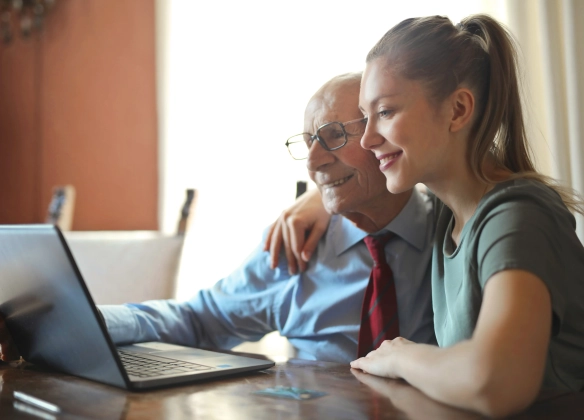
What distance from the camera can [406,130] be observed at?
114 centimetres

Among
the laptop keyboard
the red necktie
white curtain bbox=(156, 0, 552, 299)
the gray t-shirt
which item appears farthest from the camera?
white curtain bbox=(156, 0, 552, 299)

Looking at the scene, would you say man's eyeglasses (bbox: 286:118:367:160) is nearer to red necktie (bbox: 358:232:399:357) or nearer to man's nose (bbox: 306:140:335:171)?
man's nose (bbox: 306:140:335:171)

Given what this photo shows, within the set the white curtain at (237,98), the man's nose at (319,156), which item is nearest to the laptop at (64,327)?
the man's nose at (319,156)

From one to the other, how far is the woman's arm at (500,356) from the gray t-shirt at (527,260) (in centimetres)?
4

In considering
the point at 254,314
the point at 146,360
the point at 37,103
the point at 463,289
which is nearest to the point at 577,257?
the point at 463,289

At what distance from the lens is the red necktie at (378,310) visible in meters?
1.40

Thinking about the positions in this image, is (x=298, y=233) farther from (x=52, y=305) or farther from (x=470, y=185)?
(x=52, y=305)

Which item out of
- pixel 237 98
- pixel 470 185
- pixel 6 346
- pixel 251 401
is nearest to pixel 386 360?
pixel 251 401

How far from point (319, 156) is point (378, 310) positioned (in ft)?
1.33

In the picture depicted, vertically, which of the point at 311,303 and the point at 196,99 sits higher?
the point at 196,99

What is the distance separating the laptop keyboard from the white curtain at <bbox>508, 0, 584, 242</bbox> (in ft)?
3.79

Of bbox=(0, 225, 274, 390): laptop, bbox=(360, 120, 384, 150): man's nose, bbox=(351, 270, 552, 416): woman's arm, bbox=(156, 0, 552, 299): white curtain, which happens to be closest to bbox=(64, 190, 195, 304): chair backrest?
bbox=(156, 0, 552, 299): white curtain

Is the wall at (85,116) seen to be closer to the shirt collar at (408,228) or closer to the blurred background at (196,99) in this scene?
the blurred background at (196,99)

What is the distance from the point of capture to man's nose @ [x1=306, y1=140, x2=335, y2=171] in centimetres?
155
